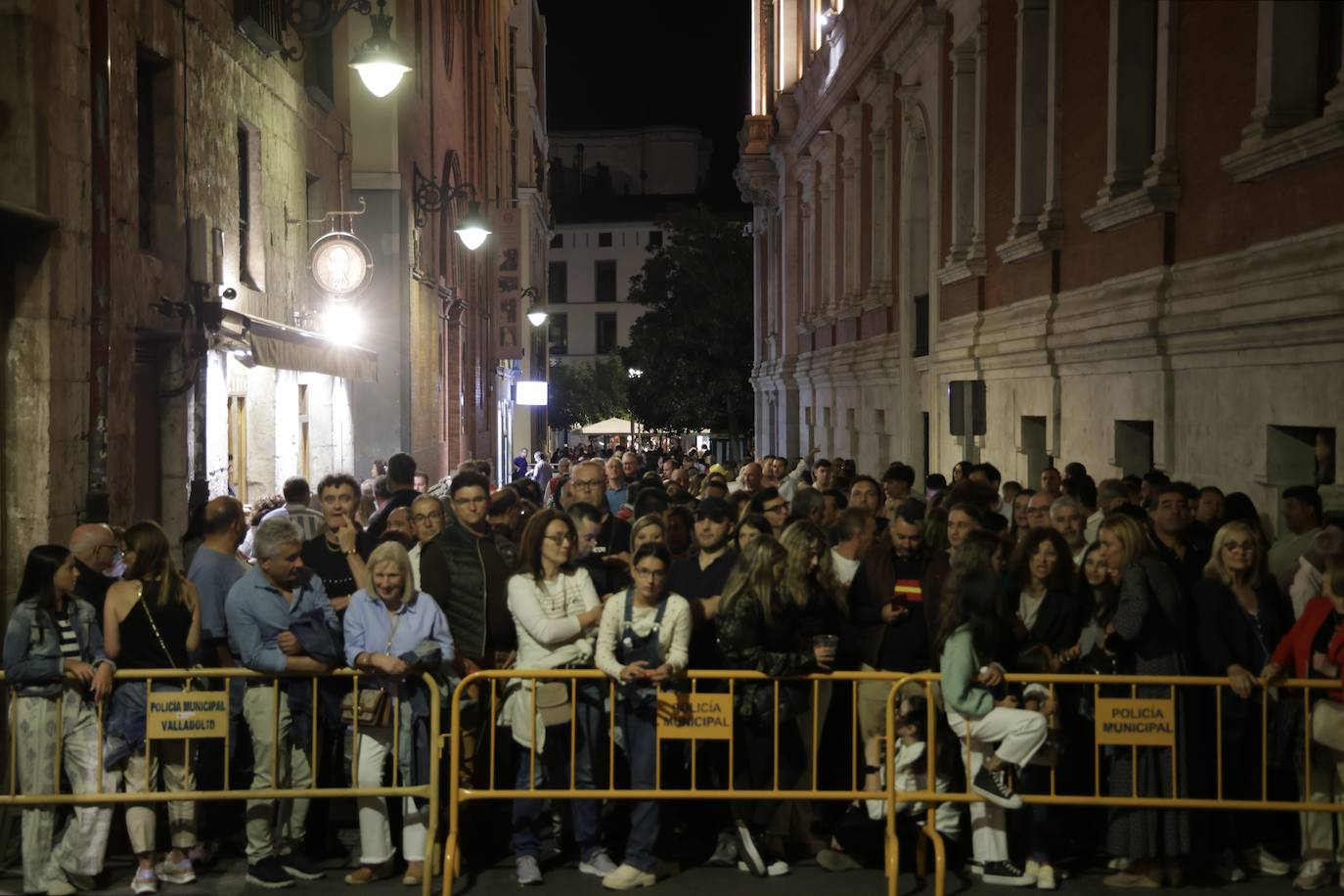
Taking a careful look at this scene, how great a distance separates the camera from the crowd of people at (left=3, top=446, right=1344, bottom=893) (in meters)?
8.24

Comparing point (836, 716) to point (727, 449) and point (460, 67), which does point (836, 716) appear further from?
point (727, 449)

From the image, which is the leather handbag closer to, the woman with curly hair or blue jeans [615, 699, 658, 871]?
blue jeans [615, 699, 658, 871]

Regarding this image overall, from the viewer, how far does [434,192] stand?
28.4m

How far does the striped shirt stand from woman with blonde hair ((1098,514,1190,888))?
531 centimetres

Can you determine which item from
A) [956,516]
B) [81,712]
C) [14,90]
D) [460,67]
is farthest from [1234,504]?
[460,67]

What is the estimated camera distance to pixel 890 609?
8.80 m

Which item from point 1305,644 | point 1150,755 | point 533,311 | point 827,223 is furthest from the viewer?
point 533,311

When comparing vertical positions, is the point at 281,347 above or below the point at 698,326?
below

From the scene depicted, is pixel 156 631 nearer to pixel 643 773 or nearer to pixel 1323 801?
pixel 643 773

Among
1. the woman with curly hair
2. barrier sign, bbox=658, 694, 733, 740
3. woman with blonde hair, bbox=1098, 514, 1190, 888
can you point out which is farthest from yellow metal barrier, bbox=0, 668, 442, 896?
woman with blonde hair, bbox=1098, 514, 1190, 888

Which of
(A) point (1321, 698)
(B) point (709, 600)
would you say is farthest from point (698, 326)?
(A) point (1321, 698)

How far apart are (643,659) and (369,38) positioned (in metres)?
10.7

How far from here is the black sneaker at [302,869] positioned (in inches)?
335

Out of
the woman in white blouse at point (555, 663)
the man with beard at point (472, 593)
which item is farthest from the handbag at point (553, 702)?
the man with beard at point (472, 593)
